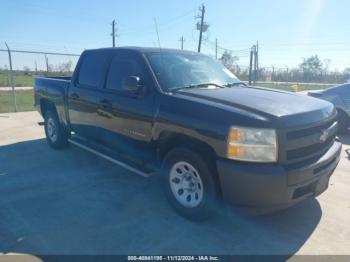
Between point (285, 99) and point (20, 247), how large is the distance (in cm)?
326

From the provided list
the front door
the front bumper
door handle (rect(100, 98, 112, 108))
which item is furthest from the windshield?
the front bumper

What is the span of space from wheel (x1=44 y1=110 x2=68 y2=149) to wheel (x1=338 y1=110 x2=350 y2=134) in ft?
21.9

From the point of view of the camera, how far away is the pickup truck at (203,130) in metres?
2.96

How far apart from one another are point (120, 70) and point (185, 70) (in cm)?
96

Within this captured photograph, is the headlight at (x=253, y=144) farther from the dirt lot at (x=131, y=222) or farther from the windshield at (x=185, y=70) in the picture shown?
the windshield at (x=185, y=70)

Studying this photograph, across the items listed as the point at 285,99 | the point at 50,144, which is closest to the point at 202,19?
the point at 50,144

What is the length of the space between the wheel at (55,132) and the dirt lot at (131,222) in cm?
125

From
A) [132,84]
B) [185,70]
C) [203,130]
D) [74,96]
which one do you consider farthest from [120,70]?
[203,130]

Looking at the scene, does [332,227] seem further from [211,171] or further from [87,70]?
[87,70]

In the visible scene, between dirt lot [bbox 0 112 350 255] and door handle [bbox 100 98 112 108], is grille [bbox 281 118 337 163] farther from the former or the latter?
door handle [bbox 100 98 112 108]

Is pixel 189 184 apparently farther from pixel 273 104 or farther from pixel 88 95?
pixel 88 95

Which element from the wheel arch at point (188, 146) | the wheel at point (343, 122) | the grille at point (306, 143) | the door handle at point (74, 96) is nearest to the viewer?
the grille at point (306, 143)

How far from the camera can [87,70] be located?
5.29 metres

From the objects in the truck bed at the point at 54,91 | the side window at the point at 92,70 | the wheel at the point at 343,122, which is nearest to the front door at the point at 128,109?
the side window at the point at 92,70
